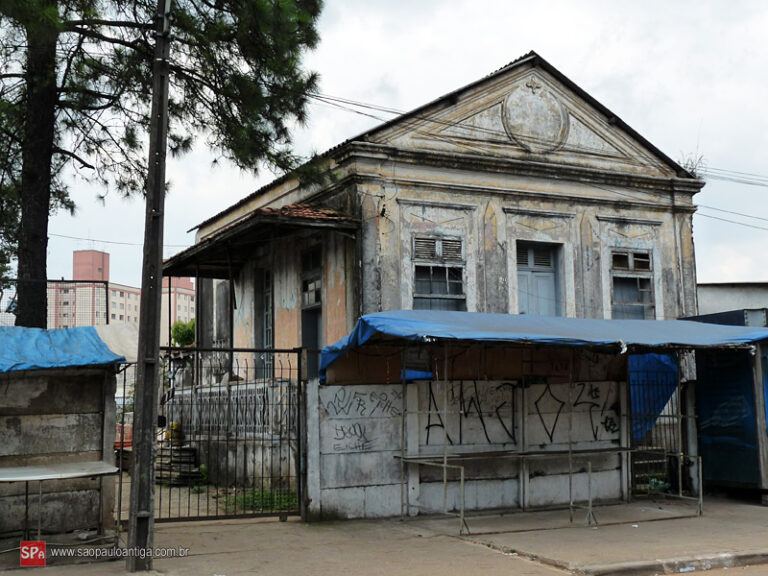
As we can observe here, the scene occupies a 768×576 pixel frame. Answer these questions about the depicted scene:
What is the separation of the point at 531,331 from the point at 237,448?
537 cm

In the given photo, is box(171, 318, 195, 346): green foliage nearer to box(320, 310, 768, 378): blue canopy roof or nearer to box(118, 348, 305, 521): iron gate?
box(118, 348, 305, 521): iron gate

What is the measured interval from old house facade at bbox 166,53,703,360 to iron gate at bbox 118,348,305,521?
1869mm

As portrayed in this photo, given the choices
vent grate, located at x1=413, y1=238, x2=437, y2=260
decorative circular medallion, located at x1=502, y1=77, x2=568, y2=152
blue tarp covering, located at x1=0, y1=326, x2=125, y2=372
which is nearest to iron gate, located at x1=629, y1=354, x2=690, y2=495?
vent grate, located at x1=413, y1=238, x2=437, y2=260

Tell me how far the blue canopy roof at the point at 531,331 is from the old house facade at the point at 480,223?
330cm

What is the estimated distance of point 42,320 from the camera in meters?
12.2

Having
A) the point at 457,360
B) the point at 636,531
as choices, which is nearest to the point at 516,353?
the point at 457,360

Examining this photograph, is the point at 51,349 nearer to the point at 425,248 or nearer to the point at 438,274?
the point at 425,248

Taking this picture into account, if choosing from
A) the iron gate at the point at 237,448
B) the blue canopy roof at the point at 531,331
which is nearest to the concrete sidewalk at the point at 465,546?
the iron gate at the point at 237,448

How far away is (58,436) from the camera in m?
9.27

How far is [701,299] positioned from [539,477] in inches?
523

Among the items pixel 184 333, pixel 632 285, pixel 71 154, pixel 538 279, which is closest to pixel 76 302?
pixel 71 154

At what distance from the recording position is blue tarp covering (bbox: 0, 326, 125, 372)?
858cm

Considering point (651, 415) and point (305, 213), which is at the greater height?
point (305, 213)

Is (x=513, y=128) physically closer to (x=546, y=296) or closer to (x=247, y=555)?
(x=546, y=296)
